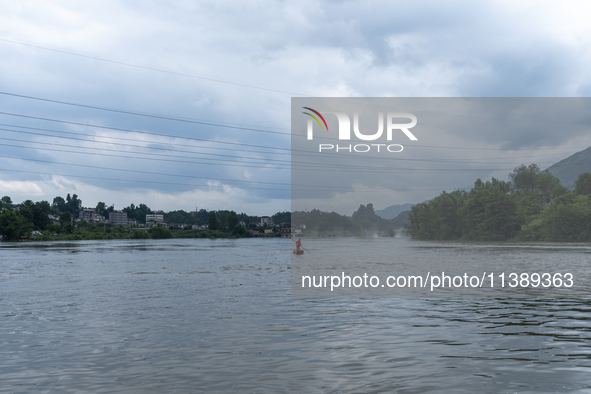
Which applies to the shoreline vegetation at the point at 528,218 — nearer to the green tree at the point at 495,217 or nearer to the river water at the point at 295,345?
the green tree at the point at 495,217

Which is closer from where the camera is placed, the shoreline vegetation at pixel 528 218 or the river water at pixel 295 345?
the river water at pixel 295 345

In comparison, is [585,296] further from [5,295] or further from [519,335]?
[5,295]

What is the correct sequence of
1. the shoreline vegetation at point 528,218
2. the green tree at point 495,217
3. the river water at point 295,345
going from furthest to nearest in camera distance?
the green tree at point 495,217 < the shoreline vegetation at point 528,218 < the river water at point 295,345

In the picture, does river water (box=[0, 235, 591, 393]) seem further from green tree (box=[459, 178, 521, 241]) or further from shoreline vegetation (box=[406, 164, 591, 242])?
green tree (box=[459, 178, 521, 241])

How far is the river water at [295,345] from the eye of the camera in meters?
12.1

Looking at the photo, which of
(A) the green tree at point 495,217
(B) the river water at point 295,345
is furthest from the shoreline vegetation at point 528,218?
(B) the river water at point 295,345

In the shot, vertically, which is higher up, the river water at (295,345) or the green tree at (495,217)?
the green tree at (495,217)

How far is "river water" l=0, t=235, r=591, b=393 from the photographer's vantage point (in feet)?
39.6

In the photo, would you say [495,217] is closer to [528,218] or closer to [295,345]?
[528,218]

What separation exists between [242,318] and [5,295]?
19087 mm

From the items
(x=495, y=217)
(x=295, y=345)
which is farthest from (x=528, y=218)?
(x=295, y=345)

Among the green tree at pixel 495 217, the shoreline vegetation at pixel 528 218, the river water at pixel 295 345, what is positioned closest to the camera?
the river water at pixel 295 345

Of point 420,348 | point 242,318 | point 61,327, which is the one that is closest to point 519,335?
point 420,348

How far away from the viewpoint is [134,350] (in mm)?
15844
